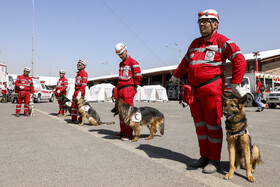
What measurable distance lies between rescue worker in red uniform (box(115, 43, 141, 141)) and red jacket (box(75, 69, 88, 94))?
2750mm

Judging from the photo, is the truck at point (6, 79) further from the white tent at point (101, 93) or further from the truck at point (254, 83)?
the truck at point (254, 83)

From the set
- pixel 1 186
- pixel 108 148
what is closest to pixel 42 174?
pixel 1 186

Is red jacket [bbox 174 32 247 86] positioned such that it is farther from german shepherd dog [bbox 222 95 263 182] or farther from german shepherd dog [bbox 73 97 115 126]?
german shepherd dog [bbox 73 97 115 126]

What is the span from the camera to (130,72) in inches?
202

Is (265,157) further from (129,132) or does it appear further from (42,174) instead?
(42,174)

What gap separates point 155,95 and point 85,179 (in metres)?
25.3

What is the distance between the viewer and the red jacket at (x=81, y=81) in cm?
756

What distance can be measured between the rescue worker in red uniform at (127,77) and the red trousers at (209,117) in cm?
219

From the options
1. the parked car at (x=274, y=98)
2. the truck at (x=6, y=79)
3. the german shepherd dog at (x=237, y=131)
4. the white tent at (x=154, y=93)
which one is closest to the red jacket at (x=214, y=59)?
the german shepherd dog at (x=237, y=131)

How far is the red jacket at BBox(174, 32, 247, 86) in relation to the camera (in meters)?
2.79

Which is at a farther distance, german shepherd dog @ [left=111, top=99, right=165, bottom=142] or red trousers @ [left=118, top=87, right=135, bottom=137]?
red trousers @ [left=118, top=87, right=135, bottom=137]

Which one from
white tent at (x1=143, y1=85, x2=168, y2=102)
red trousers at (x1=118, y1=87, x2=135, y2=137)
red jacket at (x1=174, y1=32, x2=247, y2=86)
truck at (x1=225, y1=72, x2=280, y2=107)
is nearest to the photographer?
red jacket at (x1=174, y1=32, x2=247, y2=86)

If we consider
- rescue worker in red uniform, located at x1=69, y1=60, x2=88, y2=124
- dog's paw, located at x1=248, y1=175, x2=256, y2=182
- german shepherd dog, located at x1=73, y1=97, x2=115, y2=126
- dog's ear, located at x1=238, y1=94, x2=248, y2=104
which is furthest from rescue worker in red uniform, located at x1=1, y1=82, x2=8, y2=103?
dog's paw, located at x1=248, y1=175, x2=256, y2=182

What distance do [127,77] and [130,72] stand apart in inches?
5.6
